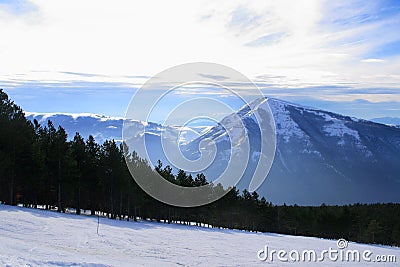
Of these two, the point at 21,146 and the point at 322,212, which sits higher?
the point at 21,146

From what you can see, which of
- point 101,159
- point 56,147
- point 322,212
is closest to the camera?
point 56,147

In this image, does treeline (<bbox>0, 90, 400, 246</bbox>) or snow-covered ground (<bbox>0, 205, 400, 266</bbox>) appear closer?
snow-covered ground (<bbox>0, 205, 400, 266</bbox>)

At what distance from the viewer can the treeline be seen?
1978 inches

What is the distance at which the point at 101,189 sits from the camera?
63.2 meters

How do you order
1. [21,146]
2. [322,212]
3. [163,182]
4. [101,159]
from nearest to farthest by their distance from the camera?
[21,146], [101,159], [163,182], [322,212]

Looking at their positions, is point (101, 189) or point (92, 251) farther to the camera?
point (101, 189)

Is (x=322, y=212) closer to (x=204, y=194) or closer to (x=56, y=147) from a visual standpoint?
(x=204, y=194)

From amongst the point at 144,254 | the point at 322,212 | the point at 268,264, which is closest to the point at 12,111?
the point at 144,254

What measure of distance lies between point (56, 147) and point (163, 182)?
25897 millimetres

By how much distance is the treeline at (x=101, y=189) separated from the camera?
50.2 metres

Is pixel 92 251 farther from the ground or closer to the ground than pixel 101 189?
closer to the ground

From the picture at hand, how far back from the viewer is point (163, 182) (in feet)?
249

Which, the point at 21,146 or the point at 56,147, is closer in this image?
the point at 21,146

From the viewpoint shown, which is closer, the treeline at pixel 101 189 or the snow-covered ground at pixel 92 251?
the snow-covered ground at pixel 92 251
